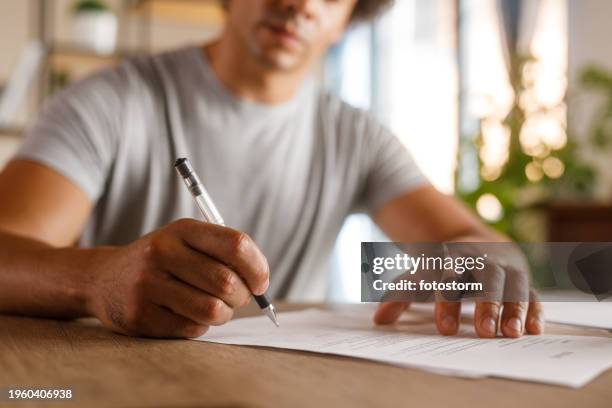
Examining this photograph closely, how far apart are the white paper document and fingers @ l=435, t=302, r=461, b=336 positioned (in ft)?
0.04

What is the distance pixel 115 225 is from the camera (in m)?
1.34

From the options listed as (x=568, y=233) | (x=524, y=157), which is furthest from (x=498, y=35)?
(x=568, y=233)

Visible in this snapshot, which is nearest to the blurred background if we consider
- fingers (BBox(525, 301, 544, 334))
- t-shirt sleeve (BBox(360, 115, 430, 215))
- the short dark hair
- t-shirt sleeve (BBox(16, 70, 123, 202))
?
the short dark hair

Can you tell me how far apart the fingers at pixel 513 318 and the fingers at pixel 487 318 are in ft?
0.03

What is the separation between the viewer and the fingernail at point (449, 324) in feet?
2.37

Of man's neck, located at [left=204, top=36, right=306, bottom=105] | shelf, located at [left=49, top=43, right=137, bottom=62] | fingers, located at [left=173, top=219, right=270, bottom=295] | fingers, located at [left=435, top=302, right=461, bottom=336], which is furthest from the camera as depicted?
shelf, located at [left=49, top=43, right=137, bottom=62]

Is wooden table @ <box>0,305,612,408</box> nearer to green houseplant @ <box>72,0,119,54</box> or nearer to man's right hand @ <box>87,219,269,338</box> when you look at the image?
man's right hand @ <box>87,219,269,338</box>

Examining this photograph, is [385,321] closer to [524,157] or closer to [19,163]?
[19,163]

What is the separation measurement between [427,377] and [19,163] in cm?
81

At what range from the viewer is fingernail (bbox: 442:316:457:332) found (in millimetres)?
721

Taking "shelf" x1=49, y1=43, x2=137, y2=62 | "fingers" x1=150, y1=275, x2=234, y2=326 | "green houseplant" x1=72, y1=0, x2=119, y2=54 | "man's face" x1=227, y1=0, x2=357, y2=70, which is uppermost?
"green houseplant" x1=72, y1=0, x2=119, y2=54

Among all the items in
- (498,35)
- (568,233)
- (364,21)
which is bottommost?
(568,233)

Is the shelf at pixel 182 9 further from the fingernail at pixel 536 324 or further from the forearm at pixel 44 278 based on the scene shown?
the fingernail at pixel 536 324

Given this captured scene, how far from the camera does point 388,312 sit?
2.64 ft
